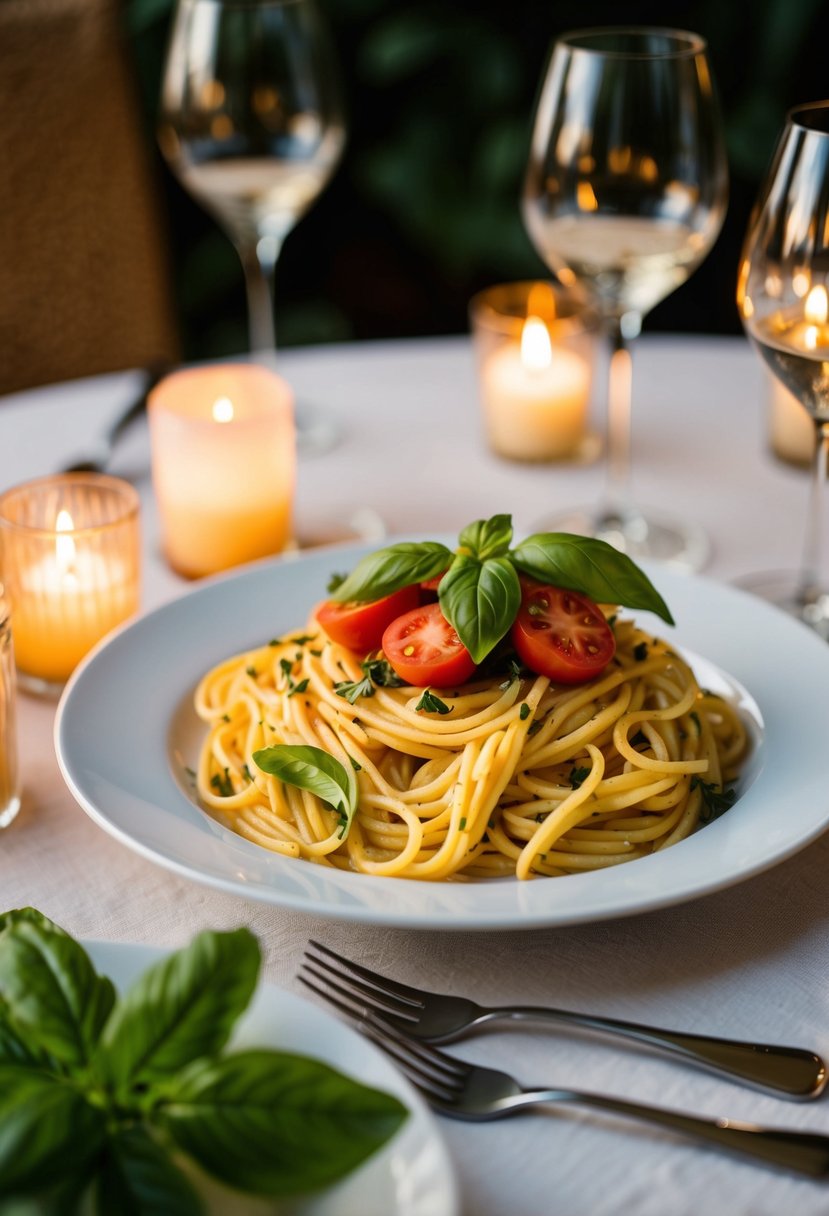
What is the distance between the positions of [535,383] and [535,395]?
0.02m

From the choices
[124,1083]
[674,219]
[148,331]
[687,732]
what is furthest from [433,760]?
[148,331]

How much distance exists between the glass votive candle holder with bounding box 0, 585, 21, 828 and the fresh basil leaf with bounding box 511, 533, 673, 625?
49 centimetres

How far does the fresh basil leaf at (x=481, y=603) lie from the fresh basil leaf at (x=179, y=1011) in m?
0.41

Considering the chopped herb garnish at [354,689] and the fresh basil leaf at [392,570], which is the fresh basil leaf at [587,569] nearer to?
the fresh basil leaf at [392,570]

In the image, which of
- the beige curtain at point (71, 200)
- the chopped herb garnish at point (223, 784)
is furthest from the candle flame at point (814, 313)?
the beige curtain at point (71, 200)

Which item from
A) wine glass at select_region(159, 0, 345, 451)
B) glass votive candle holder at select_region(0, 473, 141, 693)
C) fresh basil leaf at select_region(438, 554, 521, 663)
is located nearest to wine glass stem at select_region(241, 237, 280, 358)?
wine glass at select_region(159, 0, 345, 451)

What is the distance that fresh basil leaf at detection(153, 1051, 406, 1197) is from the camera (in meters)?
0.71

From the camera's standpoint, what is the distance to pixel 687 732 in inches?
50.4

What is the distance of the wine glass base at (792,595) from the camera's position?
1.57 meters

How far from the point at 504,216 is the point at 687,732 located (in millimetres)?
3127

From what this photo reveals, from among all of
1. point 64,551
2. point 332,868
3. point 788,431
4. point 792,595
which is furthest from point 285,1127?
point 788,431

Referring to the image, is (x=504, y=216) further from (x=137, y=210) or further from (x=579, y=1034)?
(x=579, y=1034)

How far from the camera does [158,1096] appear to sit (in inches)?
29.9

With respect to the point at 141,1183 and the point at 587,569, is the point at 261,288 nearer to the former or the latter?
the point at 587,569
